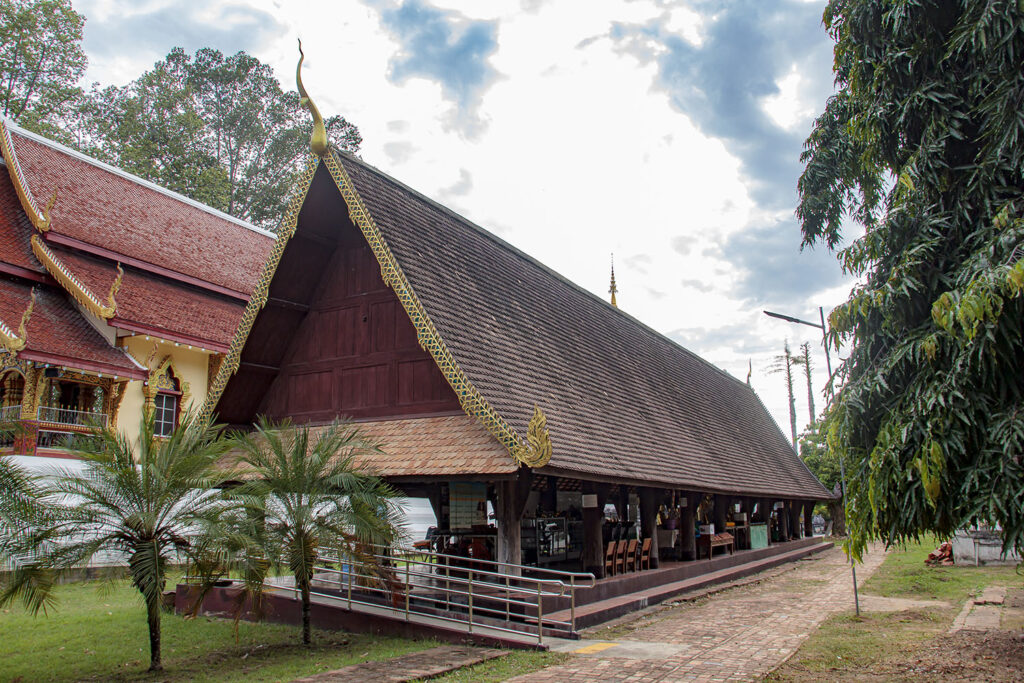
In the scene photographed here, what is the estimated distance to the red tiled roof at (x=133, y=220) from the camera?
18469 millimetres

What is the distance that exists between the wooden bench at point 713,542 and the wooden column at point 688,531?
675 mm

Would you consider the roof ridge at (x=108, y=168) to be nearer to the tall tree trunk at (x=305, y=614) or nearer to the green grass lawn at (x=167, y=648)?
the green grass lawn at (x=167, y=648)

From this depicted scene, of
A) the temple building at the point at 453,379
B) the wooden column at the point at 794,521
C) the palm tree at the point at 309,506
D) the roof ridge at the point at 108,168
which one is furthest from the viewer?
the wooden column at the point at 794,521

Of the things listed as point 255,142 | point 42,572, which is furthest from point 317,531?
point 255,142

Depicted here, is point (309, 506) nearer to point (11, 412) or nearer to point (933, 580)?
point (11, 412)

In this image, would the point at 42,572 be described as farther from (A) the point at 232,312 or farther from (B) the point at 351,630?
(A) the point at 232,312

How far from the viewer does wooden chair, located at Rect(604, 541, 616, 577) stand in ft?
42.4

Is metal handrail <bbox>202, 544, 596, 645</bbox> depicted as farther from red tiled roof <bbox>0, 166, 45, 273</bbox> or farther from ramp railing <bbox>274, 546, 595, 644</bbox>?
red tiled roof <bbox>0, 166, 45, 273</bbox>

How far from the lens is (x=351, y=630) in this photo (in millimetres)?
10367

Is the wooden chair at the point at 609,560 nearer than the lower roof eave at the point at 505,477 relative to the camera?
No

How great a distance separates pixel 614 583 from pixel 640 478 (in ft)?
5.62

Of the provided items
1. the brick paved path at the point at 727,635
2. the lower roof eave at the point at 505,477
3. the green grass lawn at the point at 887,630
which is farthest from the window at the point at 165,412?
the green grass lawn at the point at 887,630

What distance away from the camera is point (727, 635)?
10148 millimetres

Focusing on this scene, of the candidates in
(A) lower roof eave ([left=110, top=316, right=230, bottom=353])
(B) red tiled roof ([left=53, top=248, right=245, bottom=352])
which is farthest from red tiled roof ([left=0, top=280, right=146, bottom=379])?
(B) red tiled roof ([left=53, top=248, right=245, bottom=352])
